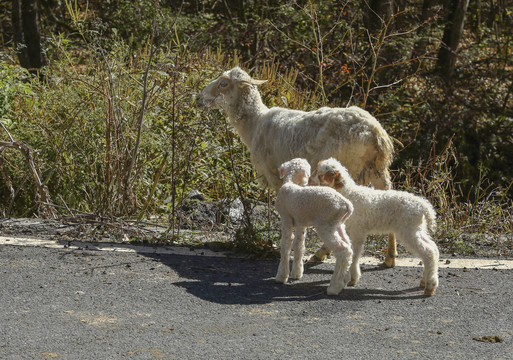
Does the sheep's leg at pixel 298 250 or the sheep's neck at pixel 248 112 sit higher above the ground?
the sheep's neck at pixel 248 112

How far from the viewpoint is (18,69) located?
33.1 ft

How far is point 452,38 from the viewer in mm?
15203

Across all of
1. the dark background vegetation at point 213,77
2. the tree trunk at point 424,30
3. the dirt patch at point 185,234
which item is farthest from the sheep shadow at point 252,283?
the tree trunk at point 424,30

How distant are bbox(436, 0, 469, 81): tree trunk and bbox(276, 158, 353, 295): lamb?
9.99 m

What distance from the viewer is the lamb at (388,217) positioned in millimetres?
5500

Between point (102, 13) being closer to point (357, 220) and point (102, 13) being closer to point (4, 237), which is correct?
point (4, 237)

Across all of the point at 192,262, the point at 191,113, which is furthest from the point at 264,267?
the point at 191,113

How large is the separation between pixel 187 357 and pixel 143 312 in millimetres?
905

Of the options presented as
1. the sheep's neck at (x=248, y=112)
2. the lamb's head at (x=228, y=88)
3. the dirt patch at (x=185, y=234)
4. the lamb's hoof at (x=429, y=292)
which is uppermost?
the lamb's head at (x=228, y=88)

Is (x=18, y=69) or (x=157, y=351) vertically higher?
(x=18, y=69)

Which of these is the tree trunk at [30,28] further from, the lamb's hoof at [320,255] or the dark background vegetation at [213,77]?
the lamb's hoof at [320,255]

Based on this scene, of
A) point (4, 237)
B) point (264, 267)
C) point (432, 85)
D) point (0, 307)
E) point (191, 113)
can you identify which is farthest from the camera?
point (432, 85)

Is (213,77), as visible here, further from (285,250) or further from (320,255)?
(285,250)

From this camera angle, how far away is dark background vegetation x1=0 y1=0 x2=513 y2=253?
7.95 metres
